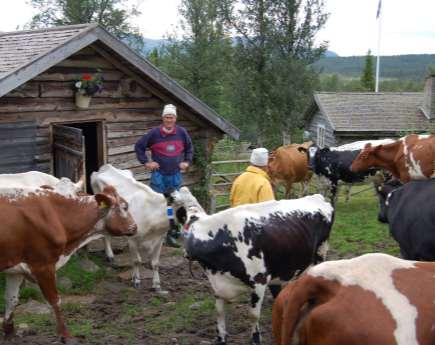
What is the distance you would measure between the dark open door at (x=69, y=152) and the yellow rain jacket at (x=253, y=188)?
10.4 ft

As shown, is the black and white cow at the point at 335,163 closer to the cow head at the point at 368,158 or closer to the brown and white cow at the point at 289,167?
the brown and white cow at the point at 289,167

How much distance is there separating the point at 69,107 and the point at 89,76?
604 mm

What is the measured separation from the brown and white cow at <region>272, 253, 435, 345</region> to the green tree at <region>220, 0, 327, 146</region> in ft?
69.8

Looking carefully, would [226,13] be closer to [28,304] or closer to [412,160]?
[412,160]

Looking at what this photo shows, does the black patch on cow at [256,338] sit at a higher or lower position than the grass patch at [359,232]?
higher

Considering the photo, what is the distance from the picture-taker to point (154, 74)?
33.5 ft

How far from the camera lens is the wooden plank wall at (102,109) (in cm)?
907

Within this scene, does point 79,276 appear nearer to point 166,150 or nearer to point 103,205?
point 166,150

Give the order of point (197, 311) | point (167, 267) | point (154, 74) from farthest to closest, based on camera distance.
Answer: point (154, 74), point (167, 267), point (197, 311)

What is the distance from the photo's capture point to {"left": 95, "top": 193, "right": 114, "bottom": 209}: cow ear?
6.50 meters

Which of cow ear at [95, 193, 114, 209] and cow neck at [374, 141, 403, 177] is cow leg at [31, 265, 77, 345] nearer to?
cow ear at [95, 193, 114, 209]

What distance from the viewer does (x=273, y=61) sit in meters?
24.2

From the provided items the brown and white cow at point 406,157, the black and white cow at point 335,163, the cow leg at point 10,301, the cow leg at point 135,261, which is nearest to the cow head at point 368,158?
the brown and white cow at point 406,157

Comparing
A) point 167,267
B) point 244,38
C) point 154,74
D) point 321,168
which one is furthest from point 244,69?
point 167,267
